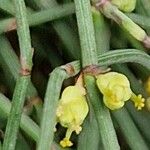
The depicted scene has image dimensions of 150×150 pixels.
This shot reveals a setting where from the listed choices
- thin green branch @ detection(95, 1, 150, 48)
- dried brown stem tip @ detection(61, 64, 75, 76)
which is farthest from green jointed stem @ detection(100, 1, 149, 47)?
dried brown stem tip @ detection(61, 64, 75, 76)

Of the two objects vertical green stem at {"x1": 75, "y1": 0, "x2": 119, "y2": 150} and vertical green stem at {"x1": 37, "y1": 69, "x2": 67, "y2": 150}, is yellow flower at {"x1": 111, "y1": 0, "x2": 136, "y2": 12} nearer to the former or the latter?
vertical green stem at {"x1": 75, "y1": 0, "x2": 119, "y2": 150}

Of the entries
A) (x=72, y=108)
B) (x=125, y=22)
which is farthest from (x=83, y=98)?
(x=125, y=22)

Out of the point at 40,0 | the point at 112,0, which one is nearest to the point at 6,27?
the point at 40,0

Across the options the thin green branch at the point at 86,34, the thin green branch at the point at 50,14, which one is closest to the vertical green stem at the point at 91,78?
the thin green branch at the point at 86,34

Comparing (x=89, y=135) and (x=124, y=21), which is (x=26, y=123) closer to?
(x=89, y=135)

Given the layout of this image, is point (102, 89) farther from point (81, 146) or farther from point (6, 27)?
point (6, 27)
